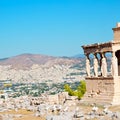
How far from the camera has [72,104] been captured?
1556 inches

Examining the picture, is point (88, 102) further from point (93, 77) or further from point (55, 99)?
point (55, 99)

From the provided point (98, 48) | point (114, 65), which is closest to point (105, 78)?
point (114, 65)

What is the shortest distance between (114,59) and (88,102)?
4.53 meters

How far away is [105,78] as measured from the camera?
1471 inches

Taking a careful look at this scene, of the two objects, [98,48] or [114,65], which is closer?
[114,65]

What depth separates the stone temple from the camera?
36500mm

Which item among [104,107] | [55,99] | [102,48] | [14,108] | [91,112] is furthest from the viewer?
[55,99]

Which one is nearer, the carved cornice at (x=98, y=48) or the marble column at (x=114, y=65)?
the marble column at (x=114, y=65)

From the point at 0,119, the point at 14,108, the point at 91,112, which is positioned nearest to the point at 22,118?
the point at 0,119

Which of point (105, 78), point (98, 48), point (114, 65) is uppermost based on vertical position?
point (98, 48)

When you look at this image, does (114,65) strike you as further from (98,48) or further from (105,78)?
(98,48)

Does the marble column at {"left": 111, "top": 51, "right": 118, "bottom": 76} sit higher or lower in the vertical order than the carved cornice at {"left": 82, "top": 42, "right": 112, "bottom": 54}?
lower

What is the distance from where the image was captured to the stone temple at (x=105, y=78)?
3650 cm

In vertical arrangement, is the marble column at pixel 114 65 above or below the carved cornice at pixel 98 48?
below
